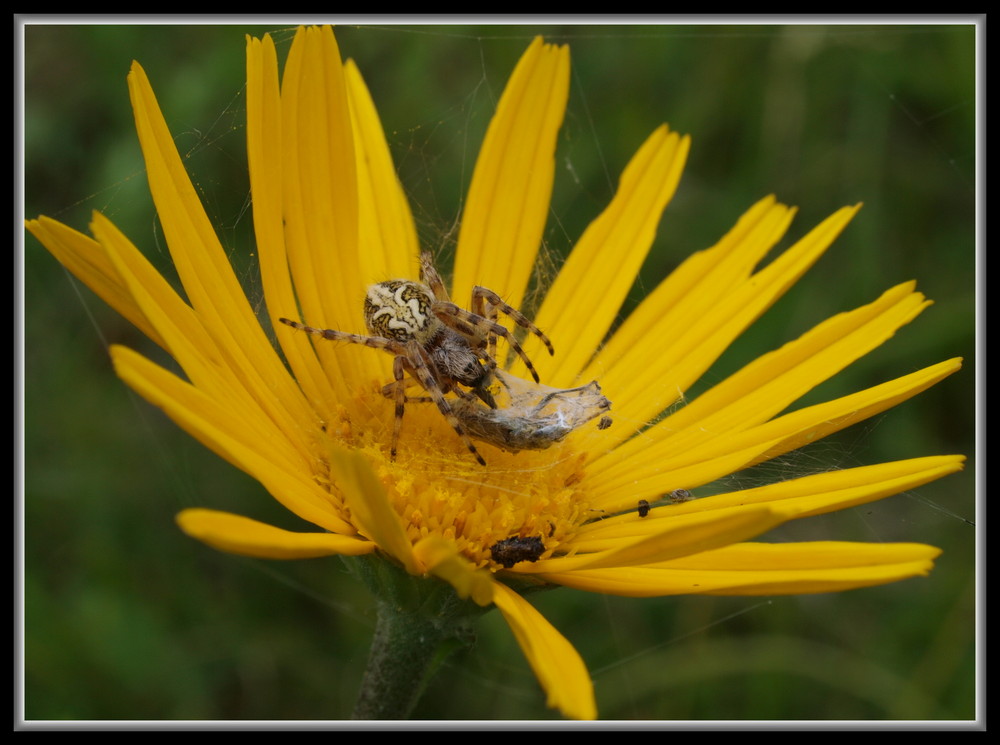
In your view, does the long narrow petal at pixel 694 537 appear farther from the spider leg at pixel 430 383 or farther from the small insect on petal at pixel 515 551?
the spider leg at pixel 430 383

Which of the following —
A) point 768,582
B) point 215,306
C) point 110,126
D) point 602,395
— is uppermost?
point 110,126

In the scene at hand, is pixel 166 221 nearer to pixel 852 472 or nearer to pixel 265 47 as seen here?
pixel 265 47

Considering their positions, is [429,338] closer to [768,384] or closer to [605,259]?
[605,259]

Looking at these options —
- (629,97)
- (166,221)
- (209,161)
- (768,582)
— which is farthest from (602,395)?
(629,97)

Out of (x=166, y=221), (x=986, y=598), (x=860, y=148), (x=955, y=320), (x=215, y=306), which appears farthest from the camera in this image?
(x=860, y=148)

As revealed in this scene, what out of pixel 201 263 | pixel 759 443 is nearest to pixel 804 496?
pixel 759 443
